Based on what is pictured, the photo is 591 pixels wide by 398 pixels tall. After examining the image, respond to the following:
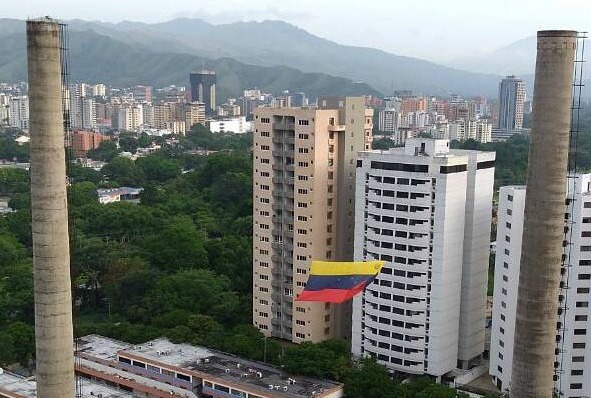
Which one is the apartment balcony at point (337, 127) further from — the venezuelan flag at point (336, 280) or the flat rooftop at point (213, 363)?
the flat rooftop at point (213, 363)

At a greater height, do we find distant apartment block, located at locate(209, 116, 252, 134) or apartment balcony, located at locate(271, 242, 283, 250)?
distant apartment block, located at locate(209, 116, 252, 134)

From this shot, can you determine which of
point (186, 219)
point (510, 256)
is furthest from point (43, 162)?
point (186, 219)

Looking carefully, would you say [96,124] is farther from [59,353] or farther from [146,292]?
[59,353]

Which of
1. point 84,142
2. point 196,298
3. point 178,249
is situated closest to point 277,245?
point 196,298

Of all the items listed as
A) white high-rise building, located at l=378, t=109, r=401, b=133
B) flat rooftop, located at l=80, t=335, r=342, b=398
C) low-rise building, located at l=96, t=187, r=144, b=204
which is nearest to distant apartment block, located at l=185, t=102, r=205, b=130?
white high-rise building, located at l=378, t=109, r=401, b=133

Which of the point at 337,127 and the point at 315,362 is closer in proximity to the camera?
the point at 315,362

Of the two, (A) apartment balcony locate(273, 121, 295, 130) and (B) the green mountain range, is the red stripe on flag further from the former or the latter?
(B) the green mountain range

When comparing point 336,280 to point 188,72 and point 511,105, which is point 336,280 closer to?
point 511,105
